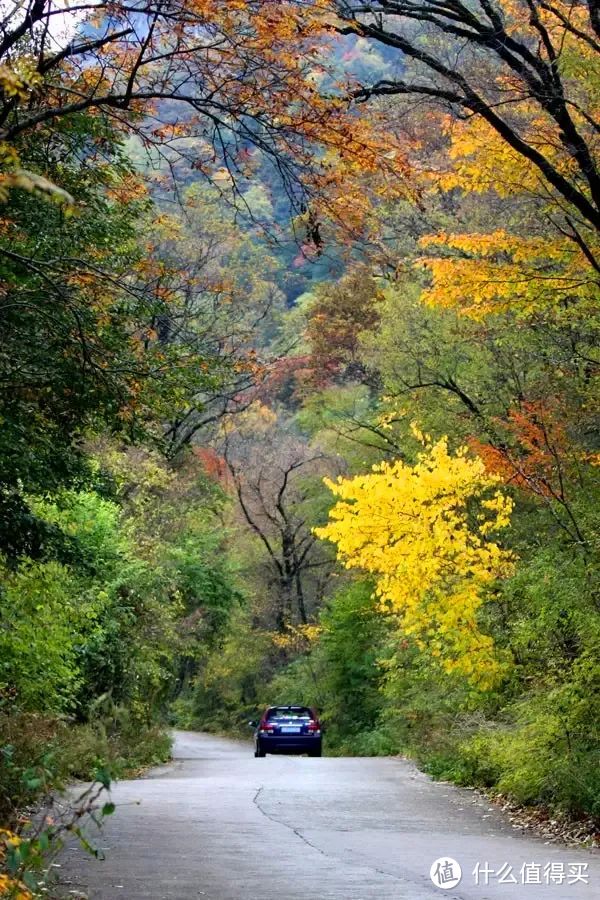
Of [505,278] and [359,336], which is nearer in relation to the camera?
[505,278]

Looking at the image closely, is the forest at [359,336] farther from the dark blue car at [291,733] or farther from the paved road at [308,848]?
the dark blue car at [291,733]

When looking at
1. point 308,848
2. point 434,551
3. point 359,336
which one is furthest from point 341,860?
point 359,336

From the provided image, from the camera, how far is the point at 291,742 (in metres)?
33.6

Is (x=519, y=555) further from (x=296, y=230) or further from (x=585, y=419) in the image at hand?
(x=296, y=230)

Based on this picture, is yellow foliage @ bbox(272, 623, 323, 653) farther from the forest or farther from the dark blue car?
the forest

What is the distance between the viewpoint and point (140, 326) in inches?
504

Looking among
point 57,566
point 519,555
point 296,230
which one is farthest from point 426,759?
point 296,230

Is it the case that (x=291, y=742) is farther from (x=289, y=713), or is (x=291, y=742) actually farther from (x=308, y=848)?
(x=308, y=848)

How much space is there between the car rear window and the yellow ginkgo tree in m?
13.7

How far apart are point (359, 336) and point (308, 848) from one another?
2384 centimetres

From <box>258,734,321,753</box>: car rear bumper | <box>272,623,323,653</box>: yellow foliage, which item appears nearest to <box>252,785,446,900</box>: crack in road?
<box>258,734,321,753</box>: car rear bumper

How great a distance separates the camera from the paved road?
8.39 m

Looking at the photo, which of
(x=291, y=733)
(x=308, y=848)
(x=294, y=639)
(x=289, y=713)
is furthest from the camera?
(x=294, y=639)

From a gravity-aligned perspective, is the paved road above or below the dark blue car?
below
